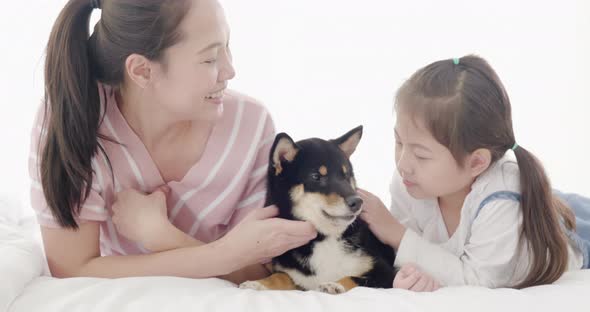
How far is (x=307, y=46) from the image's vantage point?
2.30 m

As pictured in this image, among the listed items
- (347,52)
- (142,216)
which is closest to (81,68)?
(142,216)

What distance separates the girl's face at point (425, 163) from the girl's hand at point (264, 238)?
28 cm

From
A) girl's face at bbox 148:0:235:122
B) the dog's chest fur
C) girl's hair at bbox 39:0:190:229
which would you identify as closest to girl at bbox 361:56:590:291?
the dog's chest fur

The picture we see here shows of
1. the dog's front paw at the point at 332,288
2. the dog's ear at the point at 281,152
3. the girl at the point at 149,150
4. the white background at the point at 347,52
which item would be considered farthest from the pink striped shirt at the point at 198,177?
the white background at the point at 347,52

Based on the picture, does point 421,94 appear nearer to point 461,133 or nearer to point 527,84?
point 461,133

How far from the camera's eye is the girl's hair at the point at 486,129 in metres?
1.34

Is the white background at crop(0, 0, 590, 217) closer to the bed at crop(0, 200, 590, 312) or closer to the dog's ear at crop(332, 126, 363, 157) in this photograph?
the dog's ear at crop(332, 126, 363, 157)

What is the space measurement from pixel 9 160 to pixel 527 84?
2.03 meters

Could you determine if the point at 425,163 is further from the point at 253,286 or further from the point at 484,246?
the point at 253,286

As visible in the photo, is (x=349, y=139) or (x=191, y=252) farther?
(x=349, y=139)

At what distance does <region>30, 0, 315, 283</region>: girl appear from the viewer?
4.27ft

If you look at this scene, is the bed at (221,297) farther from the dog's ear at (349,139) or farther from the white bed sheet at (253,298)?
the dog's ear at (349,139)

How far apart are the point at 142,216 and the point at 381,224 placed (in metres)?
0.56

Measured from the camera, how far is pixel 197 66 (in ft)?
4.31
